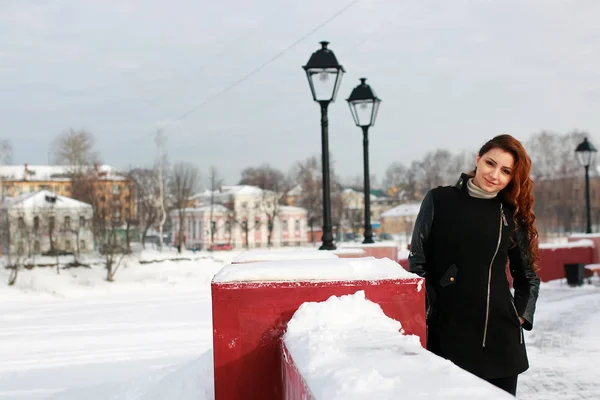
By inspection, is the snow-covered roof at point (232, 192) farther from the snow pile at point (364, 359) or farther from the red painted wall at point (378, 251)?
the snow pile at point (364, 359)

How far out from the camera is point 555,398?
6.25 meters

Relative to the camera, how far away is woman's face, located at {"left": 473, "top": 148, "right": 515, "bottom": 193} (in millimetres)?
3258

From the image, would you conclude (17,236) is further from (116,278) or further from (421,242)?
(421,242)

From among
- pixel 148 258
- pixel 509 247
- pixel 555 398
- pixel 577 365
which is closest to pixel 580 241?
pixel 577 365

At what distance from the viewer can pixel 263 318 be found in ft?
9.83

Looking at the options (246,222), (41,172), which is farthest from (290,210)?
(41,172)

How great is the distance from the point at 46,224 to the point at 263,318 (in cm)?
4929

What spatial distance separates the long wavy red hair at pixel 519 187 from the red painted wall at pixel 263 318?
666 millimetres

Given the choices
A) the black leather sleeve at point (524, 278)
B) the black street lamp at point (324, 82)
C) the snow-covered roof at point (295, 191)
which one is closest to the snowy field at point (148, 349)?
the black leather sleeve at point (524, 278)

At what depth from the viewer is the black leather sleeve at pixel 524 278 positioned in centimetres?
331

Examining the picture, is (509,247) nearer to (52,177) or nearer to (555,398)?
(555,398)

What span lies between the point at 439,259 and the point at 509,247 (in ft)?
1.10

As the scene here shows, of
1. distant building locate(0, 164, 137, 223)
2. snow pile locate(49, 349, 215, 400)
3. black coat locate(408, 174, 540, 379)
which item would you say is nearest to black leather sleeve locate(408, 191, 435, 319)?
black coat locate(408, 174, 540, 379)

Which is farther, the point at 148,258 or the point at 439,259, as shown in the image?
the point at 148,258
